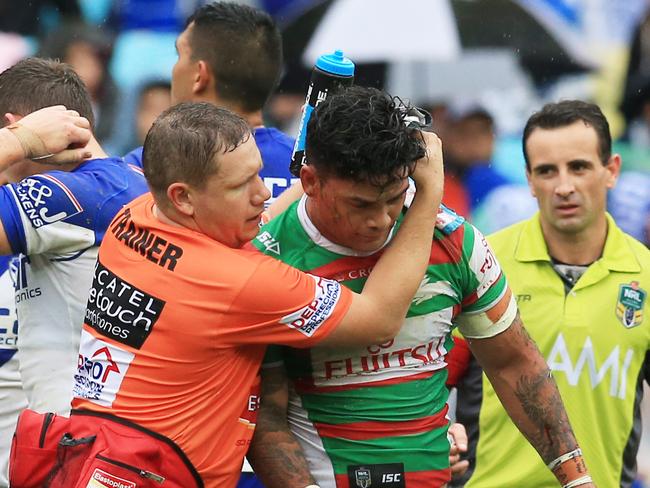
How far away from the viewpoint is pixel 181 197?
384 cm

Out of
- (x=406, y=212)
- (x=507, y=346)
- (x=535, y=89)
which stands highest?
(x=406, y=212)

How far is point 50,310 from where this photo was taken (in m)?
4.62

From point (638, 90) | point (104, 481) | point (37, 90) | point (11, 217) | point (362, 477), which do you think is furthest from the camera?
point (638, 90)

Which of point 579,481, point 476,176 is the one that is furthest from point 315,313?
point 476,176

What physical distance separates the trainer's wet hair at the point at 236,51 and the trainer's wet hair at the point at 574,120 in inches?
50.1

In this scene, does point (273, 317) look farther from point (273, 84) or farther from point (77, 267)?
point (273, 84)

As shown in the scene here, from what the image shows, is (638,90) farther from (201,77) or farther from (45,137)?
(45,137)

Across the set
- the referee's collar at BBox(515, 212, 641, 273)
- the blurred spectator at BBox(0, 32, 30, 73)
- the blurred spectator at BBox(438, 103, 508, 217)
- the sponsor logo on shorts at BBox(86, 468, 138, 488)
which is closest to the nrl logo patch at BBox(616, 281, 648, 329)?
the referee's collar at BBox(515, 212, 641, 273)

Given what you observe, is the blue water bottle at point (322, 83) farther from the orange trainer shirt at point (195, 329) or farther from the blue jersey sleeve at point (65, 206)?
the blue jersey sleeve at point (65, 206)

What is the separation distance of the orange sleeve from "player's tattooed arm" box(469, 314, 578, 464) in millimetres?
744

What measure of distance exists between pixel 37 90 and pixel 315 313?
1.62m

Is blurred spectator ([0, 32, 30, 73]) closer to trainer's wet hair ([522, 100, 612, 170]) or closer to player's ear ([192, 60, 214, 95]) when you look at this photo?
player's ear ([192, 60, 214, 95])

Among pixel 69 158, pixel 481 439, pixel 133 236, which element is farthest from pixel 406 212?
pixel 481 439

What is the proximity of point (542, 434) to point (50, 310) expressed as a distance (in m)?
1.81
